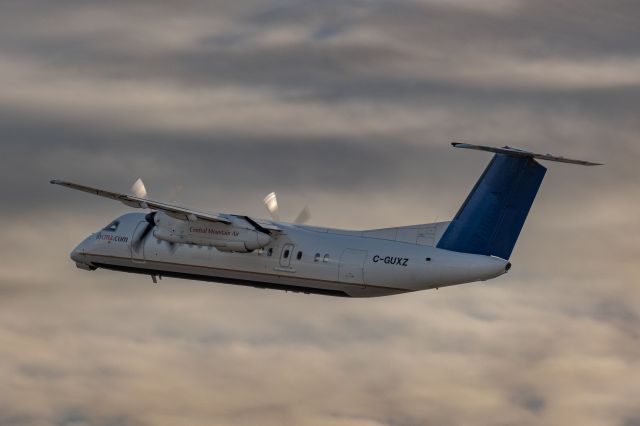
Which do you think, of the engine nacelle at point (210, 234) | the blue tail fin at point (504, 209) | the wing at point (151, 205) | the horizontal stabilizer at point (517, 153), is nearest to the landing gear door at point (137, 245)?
the engine nacelle at point (210, 234)

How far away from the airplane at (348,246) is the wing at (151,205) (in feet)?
0.12

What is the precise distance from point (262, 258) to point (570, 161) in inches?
468

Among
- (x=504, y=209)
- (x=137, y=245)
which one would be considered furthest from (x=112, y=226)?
(x=504, y=209)

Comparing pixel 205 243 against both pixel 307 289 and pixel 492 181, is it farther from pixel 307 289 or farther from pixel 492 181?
pixel 492 181

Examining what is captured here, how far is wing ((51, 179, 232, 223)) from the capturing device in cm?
5791

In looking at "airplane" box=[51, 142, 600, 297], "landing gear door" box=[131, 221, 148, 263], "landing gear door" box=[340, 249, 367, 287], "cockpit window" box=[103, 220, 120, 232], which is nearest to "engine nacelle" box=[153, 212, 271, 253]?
"airplane" box=[51, 142, 600, 297]

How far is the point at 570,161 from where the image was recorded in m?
55.0

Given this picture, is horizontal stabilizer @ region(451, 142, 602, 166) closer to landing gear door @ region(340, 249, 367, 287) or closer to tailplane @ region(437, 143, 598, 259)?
tailplane @ region(437, 143, 598, 259)

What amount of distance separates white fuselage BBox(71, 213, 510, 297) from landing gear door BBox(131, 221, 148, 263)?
39 millimetres

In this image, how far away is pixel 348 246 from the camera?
5756cm

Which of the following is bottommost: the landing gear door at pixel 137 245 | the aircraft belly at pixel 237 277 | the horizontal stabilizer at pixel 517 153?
the aircraft belly at pixel 237 277

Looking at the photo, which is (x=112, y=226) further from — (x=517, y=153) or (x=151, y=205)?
(x=517, y=153)

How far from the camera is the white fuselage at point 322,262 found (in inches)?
2199

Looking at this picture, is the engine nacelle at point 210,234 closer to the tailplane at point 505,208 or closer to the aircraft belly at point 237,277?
the aircraft belly at point 237,277
